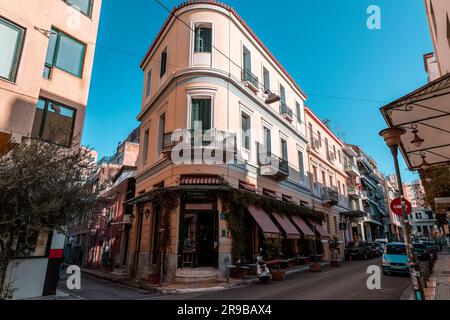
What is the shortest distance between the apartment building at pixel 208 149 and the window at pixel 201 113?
0.06 m

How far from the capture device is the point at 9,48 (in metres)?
9.05

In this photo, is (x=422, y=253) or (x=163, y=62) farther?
(x=422, y=253)

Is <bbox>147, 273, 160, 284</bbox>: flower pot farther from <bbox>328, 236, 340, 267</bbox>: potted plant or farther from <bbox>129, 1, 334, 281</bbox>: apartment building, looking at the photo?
<bbox>328, 236, 340, 267</bbox>: potted plant

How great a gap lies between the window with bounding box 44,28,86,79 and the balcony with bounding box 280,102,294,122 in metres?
15.1

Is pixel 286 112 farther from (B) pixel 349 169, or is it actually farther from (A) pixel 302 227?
(B) pixel 349 169

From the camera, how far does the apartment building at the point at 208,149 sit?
14289mm

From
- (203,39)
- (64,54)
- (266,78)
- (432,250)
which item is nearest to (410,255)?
(64,54)

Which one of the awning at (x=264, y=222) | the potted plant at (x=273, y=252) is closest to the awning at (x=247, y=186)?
the awning at (x=264, y=222)

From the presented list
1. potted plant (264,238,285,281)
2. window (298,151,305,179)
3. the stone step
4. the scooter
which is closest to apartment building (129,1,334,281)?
the stone step

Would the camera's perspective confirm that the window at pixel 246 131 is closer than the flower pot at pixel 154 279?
No

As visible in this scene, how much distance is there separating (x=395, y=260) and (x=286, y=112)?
44.4 ft

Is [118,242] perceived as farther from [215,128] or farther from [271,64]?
[271,64]

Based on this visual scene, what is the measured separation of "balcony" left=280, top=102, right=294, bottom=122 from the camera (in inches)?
898

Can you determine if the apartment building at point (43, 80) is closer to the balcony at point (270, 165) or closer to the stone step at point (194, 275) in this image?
the stone step at point (194, 275)
